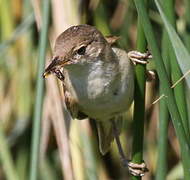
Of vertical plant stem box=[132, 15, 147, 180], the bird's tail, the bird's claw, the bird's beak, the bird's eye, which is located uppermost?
the bird's eye

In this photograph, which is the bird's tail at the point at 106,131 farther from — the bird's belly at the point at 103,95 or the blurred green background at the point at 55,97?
the bird's belly at the point at 103,95

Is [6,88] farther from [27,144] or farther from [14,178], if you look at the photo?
[14,178]

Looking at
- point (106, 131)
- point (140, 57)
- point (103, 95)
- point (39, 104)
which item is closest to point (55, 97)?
point (106, 131)

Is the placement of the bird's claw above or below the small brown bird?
below

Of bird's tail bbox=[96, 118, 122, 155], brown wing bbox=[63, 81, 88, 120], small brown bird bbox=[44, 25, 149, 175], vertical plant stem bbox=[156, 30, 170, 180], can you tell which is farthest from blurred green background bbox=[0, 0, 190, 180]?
vertical plant stem bbox=[156, 30, 170, 180]

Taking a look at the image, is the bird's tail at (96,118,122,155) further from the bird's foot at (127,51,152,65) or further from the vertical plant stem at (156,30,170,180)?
the vertical plant stem at (156,30,170,180)

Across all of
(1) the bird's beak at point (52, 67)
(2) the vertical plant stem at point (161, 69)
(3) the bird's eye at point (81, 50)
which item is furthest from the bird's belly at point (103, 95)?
(2) the vertical plant stem at point (161, 69)

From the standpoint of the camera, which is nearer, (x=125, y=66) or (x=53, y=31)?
(x=125, y=66)

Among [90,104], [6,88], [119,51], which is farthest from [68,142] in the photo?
[6,88]
